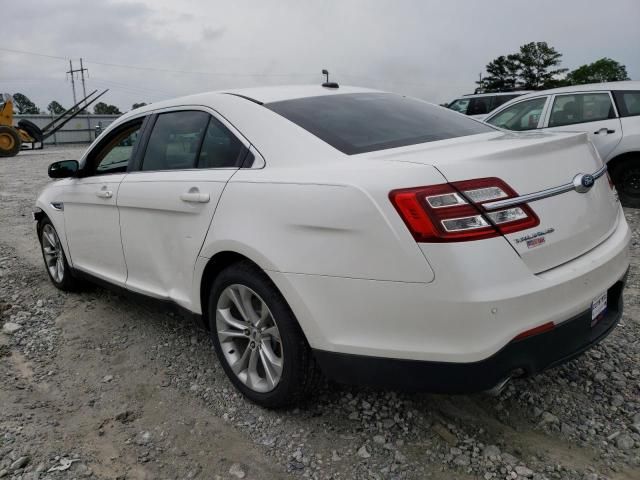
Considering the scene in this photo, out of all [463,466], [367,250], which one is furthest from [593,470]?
[367,250]

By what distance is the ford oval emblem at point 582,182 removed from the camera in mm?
2239

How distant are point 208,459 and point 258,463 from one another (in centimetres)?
23

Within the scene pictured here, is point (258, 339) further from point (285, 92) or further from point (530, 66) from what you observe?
point (530, 66)

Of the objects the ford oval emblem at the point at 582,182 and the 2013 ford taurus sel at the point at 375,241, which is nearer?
the 2013 ford taurus sel at the point at 375,241

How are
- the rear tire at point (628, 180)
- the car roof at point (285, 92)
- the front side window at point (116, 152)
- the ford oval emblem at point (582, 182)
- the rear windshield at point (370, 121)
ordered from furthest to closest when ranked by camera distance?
the rear tire at point (628, 180), the front side window at point (116, 152), the car roof at point (285, 92), the rear windshield at point (370, 121), the ford oval emblem at point (582, 182)

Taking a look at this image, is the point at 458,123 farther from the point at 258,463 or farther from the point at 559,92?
the point at 559,92

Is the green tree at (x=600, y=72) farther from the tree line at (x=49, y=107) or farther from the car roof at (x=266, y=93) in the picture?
the car roof at (x=266, y=93)

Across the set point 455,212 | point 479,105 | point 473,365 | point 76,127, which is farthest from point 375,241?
point 76,127

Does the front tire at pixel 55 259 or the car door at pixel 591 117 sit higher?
the car door at pixel 591 117

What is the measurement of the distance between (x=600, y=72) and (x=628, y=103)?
74.2m

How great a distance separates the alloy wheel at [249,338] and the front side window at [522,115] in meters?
6.37

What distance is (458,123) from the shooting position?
295 centimetres

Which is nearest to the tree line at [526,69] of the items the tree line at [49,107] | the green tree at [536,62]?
the green tree at [536,62]

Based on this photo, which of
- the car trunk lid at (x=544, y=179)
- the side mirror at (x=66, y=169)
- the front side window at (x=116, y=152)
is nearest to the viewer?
the car trunk lid at (x=544, y=179)
